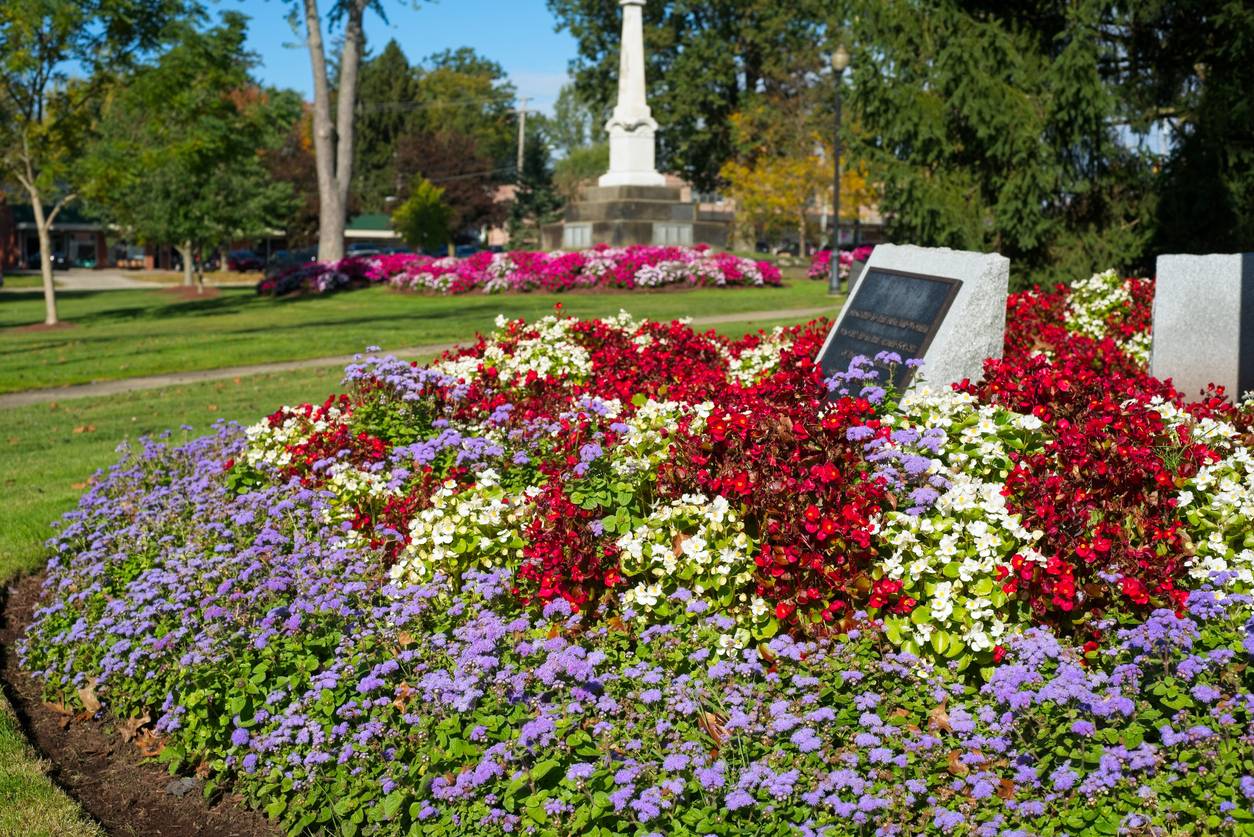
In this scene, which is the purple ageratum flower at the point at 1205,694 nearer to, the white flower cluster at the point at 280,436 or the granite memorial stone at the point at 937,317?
the granite memorial stone at the point at 937,317

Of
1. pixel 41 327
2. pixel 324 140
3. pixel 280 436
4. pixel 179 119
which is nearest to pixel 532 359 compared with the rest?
pixel 280 436

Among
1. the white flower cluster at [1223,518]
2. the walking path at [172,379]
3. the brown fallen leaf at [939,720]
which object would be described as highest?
the white flower cluster at [1223,518]

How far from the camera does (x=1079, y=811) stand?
330 centimetres

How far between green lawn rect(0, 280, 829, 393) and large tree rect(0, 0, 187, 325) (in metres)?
3.29

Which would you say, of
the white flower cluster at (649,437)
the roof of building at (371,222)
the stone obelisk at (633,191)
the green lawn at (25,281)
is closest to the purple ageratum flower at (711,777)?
the white flower cluster at (649,437)

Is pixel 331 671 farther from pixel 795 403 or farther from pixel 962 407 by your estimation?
pixel 962 407

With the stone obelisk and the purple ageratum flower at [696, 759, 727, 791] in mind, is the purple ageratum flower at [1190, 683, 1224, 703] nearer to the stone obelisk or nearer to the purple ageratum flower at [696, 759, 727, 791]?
the purple ageratum flower at [696, 759, 727, 791]

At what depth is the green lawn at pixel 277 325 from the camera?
1691 centimetres

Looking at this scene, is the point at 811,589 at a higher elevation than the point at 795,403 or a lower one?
lower

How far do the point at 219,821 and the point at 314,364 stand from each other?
1221cm

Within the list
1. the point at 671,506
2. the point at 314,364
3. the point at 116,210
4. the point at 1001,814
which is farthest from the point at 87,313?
the point at 1001,814

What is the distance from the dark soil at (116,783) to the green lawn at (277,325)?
11.1m

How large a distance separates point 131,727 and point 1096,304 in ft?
31.2

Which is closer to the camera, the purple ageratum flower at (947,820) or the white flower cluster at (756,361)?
the purple ageratum flower at (947,820)
